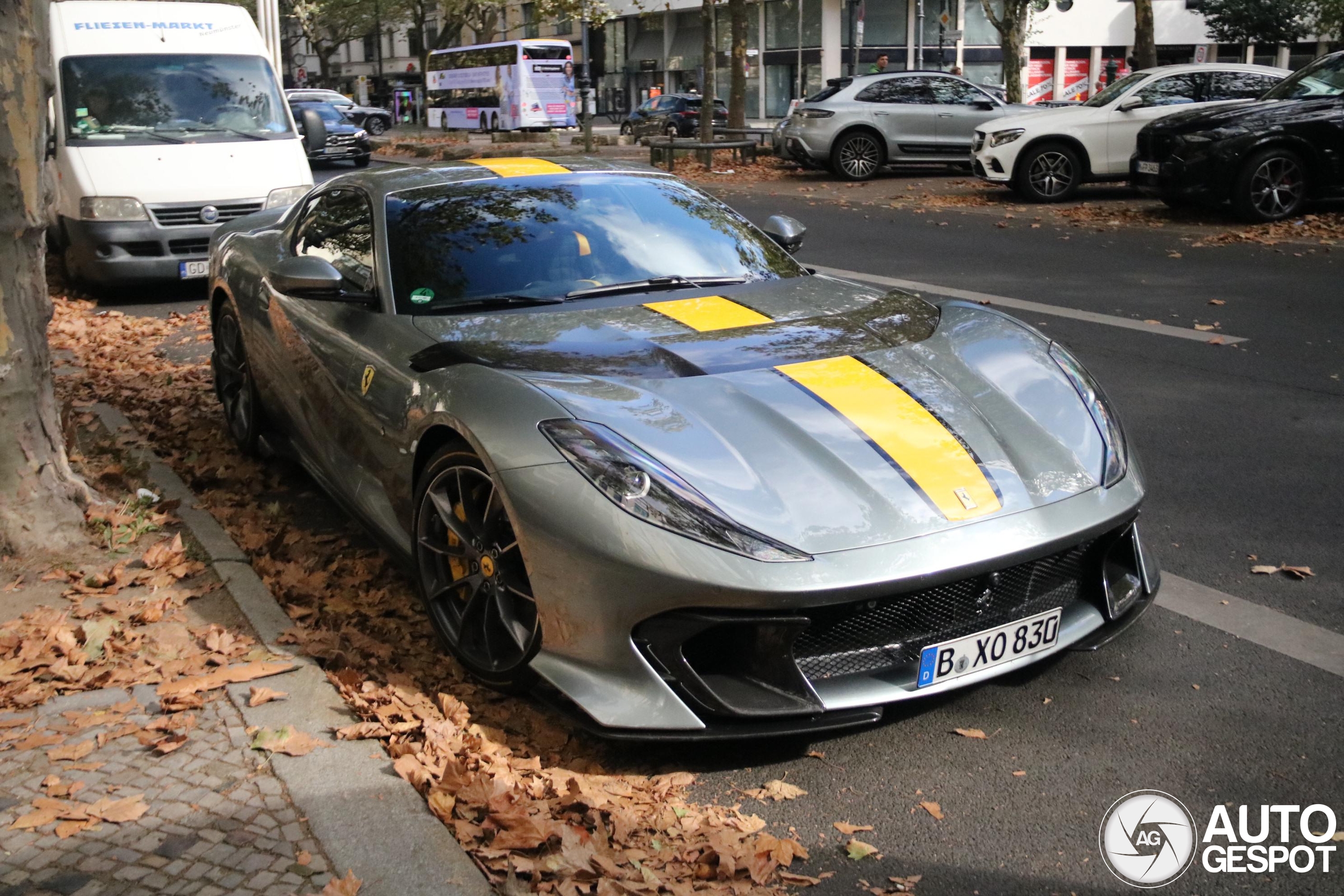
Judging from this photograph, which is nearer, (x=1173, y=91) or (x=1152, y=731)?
(x=1152, y=731)

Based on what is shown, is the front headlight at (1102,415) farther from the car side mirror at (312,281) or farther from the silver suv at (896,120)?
the silver suv at (896,120)

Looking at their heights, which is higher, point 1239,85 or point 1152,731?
point 1239,85

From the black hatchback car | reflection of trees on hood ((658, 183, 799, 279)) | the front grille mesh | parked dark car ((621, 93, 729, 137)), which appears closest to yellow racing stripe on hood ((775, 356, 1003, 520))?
the front grille mesh

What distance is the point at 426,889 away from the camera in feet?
8.89

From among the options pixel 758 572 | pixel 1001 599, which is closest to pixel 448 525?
pixel 758 572

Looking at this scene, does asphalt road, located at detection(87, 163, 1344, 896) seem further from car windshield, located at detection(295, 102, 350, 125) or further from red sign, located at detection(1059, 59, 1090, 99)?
red sign, located at detection(1059, 59, 1090, 99)

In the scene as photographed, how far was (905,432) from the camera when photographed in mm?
3426

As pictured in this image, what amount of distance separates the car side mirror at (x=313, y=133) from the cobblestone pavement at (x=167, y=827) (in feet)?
31.6

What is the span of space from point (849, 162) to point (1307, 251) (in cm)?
1004

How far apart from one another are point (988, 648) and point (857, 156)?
1821cm

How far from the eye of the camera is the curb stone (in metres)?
2.75

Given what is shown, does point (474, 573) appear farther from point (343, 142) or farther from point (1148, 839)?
point (343, 142)

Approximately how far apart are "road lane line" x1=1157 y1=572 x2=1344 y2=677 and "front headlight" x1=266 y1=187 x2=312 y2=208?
8.72 m

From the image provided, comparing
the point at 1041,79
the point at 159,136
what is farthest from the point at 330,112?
the point at 1041,79
